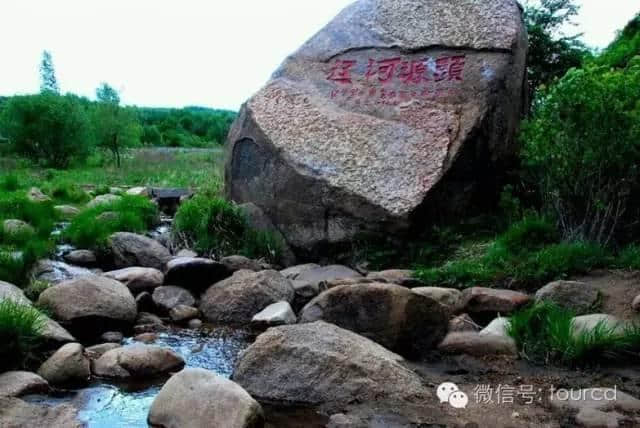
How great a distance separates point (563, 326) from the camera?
5.29 meters

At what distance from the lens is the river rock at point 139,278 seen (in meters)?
7.35

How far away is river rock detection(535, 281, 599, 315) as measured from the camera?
5.98m

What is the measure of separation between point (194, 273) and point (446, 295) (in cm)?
275

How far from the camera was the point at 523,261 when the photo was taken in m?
6.97

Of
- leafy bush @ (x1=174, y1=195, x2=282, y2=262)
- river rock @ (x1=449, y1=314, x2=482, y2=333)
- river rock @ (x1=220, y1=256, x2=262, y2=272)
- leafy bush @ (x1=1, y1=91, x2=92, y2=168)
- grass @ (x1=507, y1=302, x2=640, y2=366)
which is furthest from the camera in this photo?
leafy bush @ (x1=1, y1=91, x2=92, y2=168)

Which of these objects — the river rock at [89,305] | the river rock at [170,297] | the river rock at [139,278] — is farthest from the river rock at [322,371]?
the river rock at [139,278]

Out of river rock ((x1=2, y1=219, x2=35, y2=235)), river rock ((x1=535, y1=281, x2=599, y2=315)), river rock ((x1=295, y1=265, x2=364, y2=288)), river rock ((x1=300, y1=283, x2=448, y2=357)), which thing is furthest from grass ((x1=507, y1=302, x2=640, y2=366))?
river rock ((x1=2, y1=219, x2=35, y2=235))

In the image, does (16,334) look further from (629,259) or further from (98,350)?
(629,259)

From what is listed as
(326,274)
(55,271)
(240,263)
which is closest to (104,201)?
(55,271)

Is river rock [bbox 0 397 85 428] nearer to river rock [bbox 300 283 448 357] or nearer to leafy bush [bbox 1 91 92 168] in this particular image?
river rock [bbox 300 283 448 357]

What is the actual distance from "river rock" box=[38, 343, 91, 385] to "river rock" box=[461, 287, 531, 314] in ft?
10.9

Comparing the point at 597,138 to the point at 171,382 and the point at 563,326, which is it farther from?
the point at 171,382

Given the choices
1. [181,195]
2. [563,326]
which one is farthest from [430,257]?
[181,195]

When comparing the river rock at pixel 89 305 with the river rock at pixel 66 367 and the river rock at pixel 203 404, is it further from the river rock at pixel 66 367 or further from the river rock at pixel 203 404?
the river rock at pixel 203 404
